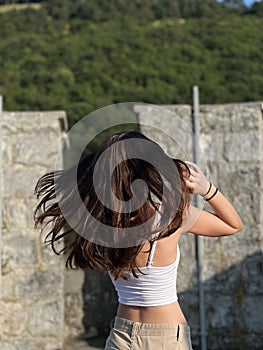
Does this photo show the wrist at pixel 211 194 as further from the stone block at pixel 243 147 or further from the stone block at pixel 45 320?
the stone block at pixel 45 320

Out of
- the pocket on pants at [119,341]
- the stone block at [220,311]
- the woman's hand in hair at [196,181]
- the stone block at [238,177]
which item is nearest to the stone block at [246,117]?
the stone block at [238,177]

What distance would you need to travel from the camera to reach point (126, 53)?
1766cm

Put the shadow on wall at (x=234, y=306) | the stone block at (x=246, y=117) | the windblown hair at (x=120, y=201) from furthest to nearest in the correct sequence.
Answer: the stone block at (x=246, y=117) → the shadow on wall at (x=234, y=306) → the windblown hair at (x=120, y=201)

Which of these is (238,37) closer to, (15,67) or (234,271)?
(15,67)

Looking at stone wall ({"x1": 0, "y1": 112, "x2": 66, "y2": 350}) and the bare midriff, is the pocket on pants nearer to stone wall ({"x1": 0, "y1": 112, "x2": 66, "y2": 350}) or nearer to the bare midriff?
the bare midriff

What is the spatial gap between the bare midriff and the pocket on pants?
58mm

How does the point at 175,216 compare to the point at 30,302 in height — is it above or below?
above

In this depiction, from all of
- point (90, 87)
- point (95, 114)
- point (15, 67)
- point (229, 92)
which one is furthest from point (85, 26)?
point (95, 114)

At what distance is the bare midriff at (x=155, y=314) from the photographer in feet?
6.56

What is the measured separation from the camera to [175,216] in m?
1.96

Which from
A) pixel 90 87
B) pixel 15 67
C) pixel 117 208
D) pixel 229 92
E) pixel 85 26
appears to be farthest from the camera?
pixel 85 26

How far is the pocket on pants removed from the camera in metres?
1.99

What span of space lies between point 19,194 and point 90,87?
1016 centimetres

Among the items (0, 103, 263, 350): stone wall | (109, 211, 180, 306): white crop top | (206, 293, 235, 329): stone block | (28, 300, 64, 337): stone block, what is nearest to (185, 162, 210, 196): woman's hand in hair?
(109, 211, 180, 306): white crop top
